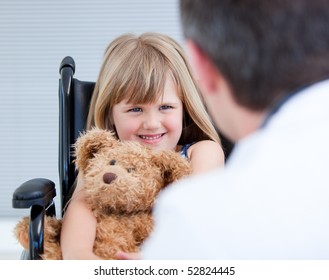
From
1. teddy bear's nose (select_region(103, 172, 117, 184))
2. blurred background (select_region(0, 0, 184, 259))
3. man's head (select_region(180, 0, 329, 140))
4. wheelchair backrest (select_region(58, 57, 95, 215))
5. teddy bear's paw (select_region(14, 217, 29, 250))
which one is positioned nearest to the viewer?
man's head (select_region(180, 0, 329, 140))

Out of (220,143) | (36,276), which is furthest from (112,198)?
(220,143)

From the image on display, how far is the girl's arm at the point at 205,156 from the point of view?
3.38ft

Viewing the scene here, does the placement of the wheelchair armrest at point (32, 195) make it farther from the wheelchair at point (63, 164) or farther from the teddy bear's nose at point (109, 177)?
the teddy bear's nose at point (109, 177)

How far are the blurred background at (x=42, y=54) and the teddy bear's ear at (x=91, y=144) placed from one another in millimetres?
764

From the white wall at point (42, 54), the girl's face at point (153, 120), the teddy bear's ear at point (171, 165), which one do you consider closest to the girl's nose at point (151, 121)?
the girl's face at point (153, 120)

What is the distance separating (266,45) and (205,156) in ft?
1.92

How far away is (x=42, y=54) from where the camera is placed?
182 cm

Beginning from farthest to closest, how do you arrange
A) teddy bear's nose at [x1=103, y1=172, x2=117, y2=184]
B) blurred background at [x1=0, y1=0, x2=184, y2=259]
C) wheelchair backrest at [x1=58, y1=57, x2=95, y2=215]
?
blurred background at [x1=0, y1=0, x2=184, y2=259] → wheelchair backrest at [x1=58, y1=57, x2=95, y2=215] → teddy bear's nose at [x1=103, y1=172, x2=117, y2=184]

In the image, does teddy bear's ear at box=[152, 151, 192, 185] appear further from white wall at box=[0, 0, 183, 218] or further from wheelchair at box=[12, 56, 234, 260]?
white wall at box=[0, 0, 183, 218]

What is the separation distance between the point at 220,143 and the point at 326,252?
2.22 feet

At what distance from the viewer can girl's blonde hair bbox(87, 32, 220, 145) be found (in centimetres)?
102

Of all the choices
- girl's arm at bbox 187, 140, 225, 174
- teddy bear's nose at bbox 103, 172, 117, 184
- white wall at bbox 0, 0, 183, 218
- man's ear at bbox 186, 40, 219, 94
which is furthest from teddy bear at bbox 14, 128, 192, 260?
white wall at bbox 0, 0, 183, 218

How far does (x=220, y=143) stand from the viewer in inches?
46.5

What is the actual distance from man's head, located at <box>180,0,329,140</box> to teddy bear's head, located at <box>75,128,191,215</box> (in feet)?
1.32
